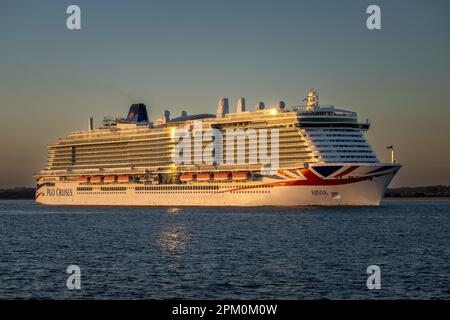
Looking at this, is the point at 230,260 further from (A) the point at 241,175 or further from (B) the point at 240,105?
(B) the point at 240,105

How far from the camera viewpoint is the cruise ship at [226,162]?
8388cm

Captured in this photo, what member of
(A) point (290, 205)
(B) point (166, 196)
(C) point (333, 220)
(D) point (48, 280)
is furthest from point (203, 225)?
(B) point (166, 196)

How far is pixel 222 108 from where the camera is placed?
4181 inches

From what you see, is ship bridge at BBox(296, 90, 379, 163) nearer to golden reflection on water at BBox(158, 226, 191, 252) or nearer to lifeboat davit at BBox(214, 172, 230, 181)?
lifeboat davit at BBox(214, 172, 230, 181)

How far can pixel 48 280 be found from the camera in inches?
1204

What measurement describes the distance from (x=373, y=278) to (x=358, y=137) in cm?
6117

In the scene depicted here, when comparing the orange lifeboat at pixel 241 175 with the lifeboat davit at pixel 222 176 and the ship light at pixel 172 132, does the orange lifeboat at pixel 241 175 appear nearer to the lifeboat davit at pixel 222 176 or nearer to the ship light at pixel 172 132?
the lifeboat davit at pixel 222 176

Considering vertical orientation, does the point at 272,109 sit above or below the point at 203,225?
above

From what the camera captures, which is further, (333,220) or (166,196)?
(166,196)

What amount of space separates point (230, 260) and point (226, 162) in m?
59.9

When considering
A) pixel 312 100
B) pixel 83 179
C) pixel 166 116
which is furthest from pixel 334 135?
pixel 83 179
